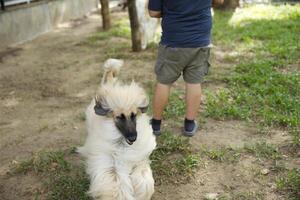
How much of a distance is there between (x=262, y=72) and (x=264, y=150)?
7.65 feet

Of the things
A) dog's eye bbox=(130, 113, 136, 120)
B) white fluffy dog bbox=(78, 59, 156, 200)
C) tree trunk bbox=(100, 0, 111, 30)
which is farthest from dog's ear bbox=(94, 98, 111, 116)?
tree trunk bbox=(100, 0, 111, 30)

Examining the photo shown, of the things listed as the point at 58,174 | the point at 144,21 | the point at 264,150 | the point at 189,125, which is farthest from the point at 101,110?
the point at 144,21

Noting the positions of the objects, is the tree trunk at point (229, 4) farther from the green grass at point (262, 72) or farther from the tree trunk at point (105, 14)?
the tree trunk at point (105, 14)

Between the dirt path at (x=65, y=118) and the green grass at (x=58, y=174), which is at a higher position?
the green grass at (x=58, y=174)

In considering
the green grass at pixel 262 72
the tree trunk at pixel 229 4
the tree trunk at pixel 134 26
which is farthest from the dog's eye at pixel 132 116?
the tree trunk at pixel 229 4

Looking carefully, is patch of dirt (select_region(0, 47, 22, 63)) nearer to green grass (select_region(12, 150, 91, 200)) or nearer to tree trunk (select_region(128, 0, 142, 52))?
tree trunk (select_region(128, 0, 142, 52))

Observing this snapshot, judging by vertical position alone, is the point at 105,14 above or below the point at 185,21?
below

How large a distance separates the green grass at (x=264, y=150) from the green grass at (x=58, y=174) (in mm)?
1577

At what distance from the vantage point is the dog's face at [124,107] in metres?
2.99

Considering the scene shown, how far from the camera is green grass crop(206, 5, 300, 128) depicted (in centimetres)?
506

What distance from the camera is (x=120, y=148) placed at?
10.2ft

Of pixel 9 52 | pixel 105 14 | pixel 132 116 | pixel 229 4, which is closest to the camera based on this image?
pixel 132 116

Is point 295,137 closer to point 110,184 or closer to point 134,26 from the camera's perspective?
point 110,184

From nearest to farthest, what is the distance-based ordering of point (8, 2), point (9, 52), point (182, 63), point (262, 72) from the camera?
point (182, 63) → point (262, 72) → point (9, 52) → point (8, 2)
